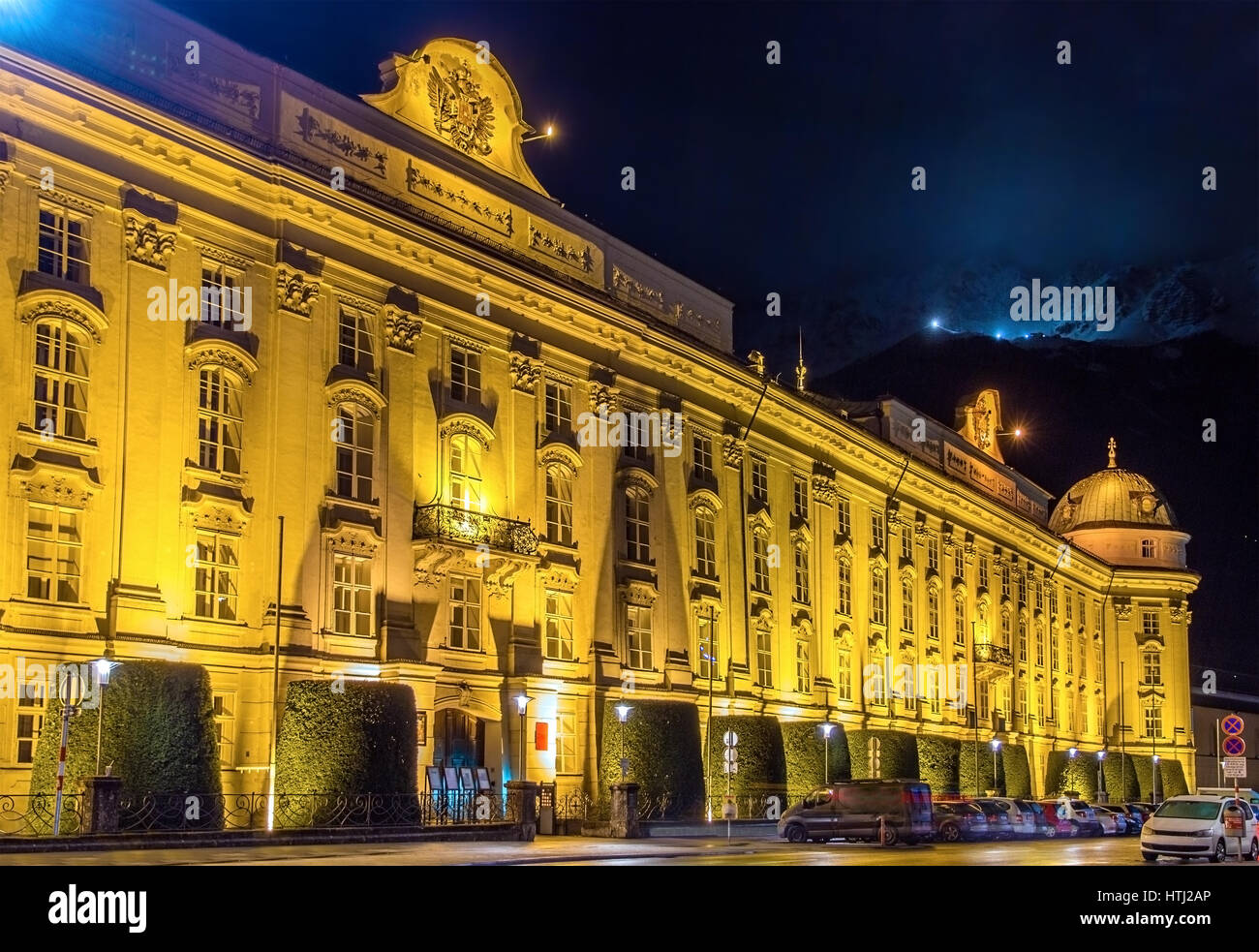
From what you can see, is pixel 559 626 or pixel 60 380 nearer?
pixel 60 380

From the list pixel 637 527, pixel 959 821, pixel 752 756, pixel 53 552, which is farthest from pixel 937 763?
pixel 53 552

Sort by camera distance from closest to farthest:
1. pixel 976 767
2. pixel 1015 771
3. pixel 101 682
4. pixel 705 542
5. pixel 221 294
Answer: pixel 101 682 → pixel 221 294 → pixel 705 542 → pixel 976 767 → pixel 1015 771

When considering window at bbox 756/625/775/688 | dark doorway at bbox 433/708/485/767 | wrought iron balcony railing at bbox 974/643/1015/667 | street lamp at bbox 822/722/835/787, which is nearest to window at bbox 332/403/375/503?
dark doorway at bbox 433/708/485/767

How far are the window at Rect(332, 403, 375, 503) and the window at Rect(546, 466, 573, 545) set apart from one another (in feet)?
28.7

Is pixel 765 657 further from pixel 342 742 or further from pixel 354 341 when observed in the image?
pixel 342 742

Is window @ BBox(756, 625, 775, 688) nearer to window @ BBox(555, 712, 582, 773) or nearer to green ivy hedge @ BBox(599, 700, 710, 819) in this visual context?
green ivy hedge @ BBox(599, 700, 710, 819)

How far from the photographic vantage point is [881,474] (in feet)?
268

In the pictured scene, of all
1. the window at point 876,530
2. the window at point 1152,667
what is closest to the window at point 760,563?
the window at point 876,530

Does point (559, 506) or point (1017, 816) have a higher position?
A: point (559, 506)

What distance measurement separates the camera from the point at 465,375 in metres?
51.2

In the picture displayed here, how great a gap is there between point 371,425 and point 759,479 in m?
25.0

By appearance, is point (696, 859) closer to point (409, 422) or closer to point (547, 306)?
point (409, 422)

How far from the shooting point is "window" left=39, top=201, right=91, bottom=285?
3847cm

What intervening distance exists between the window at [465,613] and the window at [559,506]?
14.6 ft
